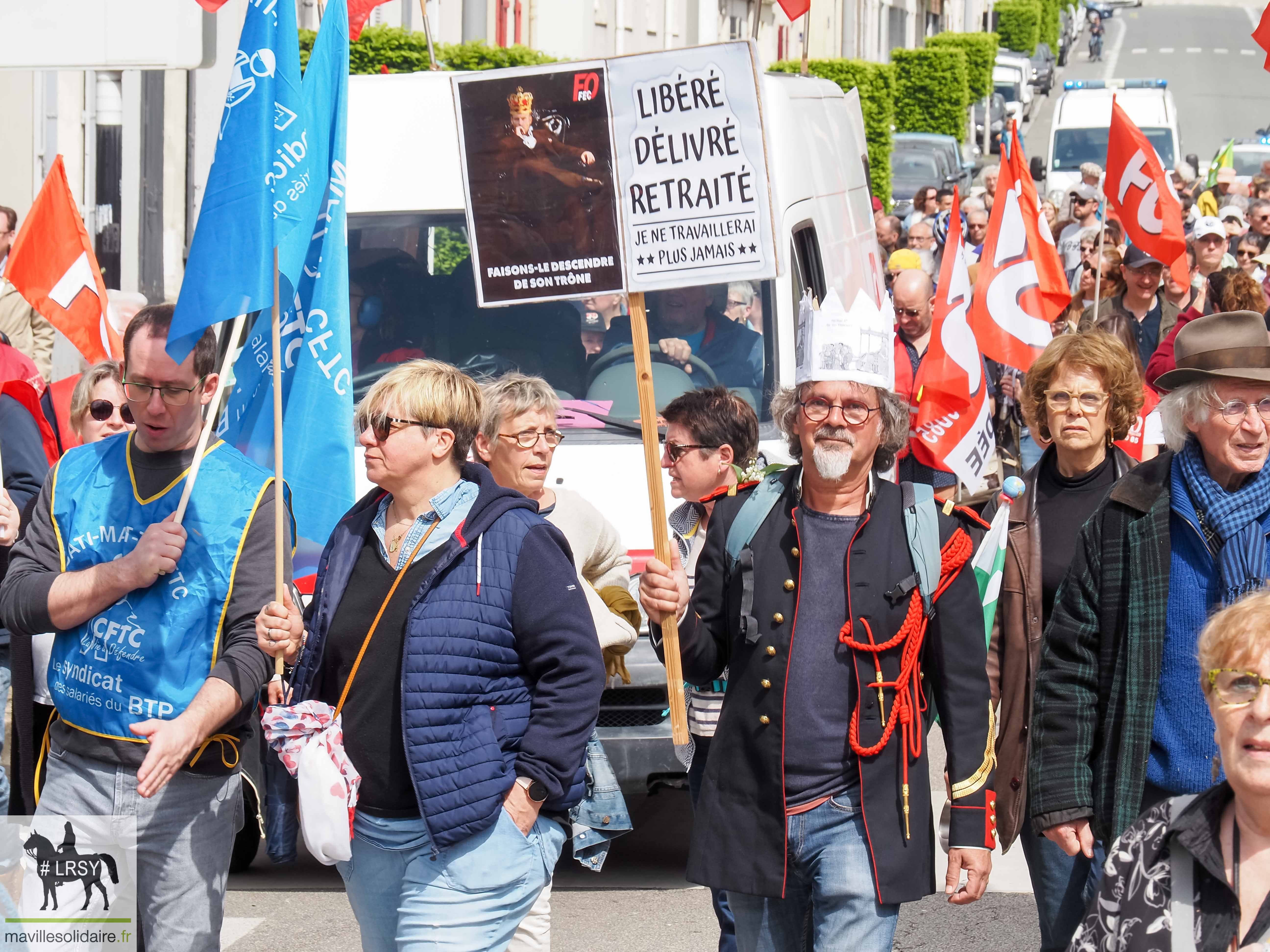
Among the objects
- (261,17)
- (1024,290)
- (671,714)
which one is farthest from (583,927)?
(1024,290)

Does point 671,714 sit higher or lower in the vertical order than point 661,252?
lower

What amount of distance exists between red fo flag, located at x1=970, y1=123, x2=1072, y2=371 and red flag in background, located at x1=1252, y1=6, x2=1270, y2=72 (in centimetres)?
122

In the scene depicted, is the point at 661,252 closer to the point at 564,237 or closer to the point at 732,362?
the point at 564,237

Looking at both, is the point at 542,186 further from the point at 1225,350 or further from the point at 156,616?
the point at 1225,350

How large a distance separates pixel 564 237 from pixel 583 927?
2496 mm

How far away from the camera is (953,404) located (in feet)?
24.8

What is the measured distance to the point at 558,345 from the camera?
6543 millimetres

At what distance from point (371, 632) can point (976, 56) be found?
42.5 m

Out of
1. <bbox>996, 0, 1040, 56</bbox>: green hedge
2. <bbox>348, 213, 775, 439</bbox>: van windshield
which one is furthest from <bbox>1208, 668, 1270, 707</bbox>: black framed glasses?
<bbox>996, 0, 1040, 56</bbox>: green hedge

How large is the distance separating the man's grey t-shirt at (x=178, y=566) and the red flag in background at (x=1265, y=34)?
5.38 m

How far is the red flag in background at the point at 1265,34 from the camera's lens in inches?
300

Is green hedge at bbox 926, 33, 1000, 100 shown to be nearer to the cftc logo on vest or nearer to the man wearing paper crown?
the man wearing paper crown

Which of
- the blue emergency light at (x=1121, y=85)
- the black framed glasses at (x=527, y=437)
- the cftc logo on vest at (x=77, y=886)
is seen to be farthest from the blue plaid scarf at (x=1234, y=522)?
the blue emergency light at (x=1121, y=85)

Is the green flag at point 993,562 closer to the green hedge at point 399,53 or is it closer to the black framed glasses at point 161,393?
the black framed glasses at point 161,393
